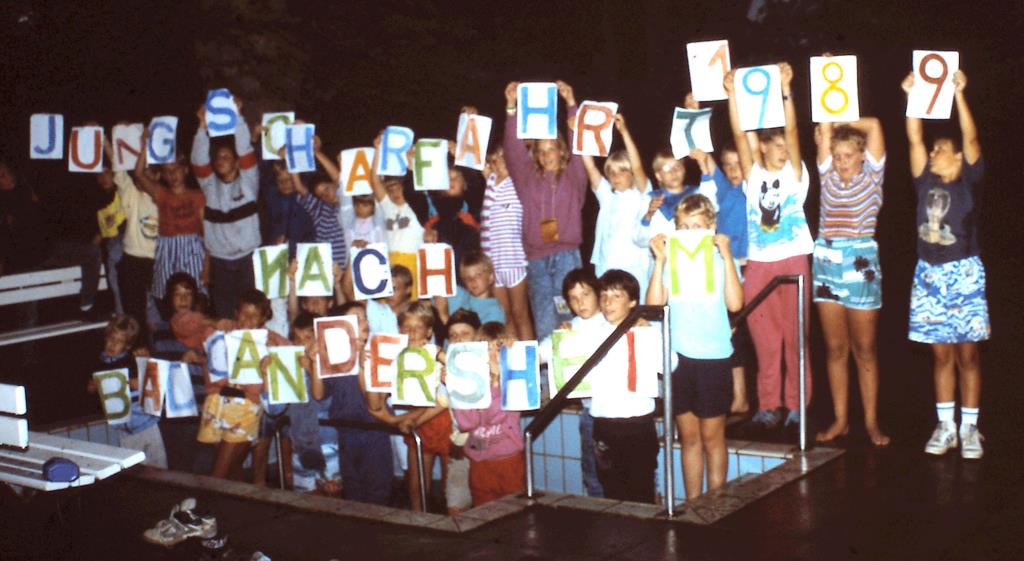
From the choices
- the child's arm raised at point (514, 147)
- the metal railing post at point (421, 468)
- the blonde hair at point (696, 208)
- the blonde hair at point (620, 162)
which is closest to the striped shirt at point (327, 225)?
the child's arm raised at point (514, 147)

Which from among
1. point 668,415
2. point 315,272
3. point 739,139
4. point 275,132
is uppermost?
point 275,132

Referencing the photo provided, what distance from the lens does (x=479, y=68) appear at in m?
14.8

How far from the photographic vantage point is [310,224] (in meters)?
11.0

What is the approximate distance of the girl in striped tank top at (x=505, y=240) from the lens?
9836mm

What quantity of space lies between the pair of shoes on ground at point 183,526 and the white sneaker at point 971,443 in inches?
179

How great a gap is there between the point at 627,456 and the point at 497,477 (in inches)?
41.6

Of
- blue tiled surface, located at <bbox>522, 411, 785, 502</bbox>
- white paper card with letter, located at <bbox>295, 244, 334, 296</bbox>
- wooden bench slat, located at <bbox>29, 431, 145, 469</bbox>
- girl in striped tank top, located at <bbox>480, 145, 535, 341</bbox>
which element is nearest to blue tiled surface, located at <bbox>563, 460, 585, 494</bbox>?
blue tiled surface, located at <bbox>522, 411, 785, 502</bbox>

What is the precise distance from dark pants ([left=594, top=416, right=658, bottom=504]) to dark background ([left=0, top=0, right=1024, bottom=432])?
7.21ft

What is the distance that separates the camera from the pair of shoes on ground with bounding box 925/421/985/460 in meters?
7.90

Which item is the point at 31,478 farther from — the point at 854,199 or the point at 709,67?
the point at 854,199

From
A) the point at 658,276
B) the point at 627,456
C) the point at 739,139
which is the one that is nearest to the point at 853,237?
the point at 739,139

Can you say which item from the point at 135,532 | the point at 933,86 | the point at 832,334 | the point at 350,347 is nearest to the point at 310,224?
the point at 350,347

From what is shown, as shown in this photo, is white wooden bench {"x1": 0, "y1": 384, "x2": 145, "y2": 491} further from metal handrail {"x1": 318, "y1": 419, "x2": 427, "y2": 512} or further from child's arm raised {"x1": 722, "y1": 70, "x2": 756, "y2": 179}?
child's arm raised {"x1": 722, "y1": 70, "x2": 756, "y2": 179}

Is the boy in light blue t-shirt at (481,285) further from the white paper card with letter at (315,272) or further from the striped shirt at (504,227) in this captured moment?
the white paper card with letter at (315,272)
